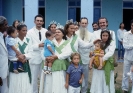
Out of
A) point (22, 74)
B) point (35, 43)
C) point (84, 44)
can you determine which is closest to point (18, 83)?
point (22, 74)

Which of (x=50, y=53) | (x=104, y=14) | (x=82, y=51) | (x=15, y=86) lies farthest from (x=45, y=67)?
(x=104, y=14)

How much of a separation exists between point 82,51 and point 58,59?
47.2 inches

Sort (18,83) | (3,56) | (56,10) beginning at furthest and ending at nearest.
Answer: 1. (56,10)
2. (18,83)
3. (3,56)

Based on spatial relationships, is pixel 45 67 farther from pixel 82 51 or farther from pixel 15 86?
pixel 82 51

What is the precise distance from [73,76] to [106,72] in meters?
0.77

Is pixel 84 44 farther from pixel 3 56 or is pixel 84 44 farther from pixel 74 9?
pixel 74 9

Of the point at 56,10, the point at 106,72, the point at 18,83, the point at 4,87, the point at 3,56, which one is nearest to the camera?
the point at 3,56

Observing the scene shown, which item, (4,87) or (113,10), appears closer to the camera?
(4,87)

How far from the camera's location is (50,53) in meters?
6.48

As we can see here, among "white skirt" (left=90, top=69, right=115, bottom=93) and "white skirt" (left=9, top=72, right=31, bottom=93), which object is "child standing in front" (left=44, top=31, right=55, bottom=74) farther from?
"white skirt" (left=90, top=69, right=115, bottom=93)

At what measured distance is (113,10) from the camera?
16.5 m

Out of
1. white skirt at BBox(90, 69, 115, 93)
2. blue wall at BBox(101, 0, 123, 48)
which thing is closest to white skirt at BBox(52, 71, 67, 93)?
white skirt at BBox(90, 69, 115, 93)

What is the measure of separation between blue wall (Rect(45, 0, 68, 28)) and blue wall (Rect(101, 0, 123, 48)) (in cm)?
203

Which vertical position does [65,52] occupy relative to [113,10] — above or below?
below
